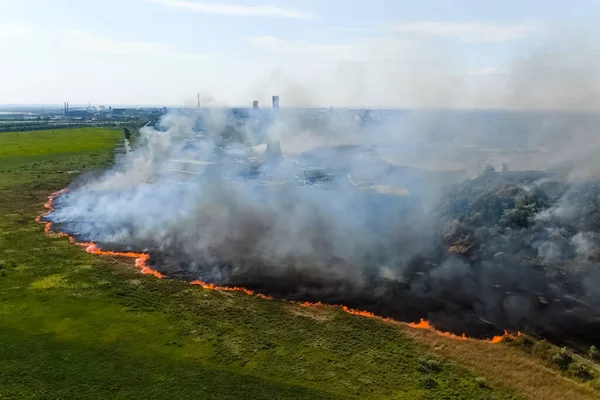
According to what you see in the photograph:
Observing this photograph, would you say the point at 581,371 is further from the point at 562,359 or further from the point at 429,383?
the point at 429,383

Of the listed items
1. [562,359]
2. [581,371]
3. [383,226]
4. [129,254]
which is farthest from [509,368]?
[129,254]

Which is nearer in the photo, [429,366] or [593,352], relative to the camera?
[429,366]

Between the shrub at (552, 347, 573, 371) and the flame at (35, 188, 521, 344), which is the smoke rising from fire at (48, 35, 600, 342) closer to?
the flame at (35, 188, 521, 344)

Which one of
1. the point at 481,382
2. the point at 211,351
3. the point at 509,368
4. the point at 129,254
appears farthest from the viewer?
the point at 129,254

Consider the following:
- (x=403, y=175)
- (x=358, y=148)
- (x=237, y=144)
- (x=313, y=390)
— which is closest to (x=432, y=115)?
(x=358, y=148)

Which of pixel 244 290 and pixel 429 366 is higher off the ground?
pixel 244 290

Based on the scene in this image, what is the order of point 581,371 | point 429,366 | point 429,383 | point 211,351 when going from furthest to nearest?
point 211,351
point 429,366
point 581,371
point 429,383

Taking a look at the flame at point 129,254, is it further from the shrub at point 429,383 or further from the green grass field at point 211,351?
the shrub at point 429,383
